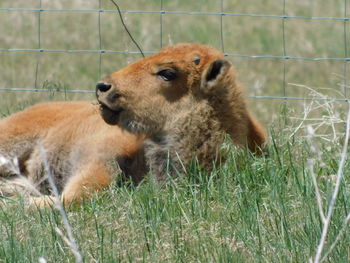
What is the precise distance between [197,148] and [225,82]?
484 mm

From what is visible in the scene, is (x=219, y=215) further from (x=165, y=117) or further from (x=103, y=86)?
(x=103, y=86)

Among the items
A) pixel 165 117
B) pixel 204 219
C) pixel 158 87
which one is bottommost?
pixel 204 219

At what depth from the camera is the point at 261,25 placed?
49.5ft

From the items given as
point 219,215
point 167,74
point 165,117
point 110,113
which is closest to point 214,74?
point 167,74

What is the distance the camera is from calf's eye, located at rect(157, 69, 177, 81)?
668 cm

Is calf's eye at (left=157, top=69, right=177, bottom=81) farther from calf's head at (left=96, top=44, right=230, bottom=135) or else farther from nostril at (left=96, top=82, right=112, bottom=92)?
nostril at (left=96, top=82, right=112, bottom=92)

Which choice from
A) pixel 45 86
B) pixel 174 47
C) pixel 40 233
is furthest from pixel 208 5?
pixel 40 233

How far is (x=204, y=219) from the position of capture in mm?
5574

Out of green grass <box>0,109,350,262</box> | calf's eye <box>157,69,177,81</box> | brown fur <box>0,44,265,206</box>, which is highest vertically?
calf's eye <box>157,69,177,81</box>

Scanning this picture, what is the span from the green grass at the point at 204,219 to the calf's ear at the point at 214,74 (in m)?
0.48

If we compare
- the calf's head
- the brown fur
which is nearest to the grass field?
the brown fur

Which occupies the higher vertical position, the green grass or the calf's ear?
the calf's ear

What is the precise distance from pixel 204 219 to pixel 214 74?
139 centimetres

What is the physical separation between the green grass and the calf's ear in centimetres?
48
